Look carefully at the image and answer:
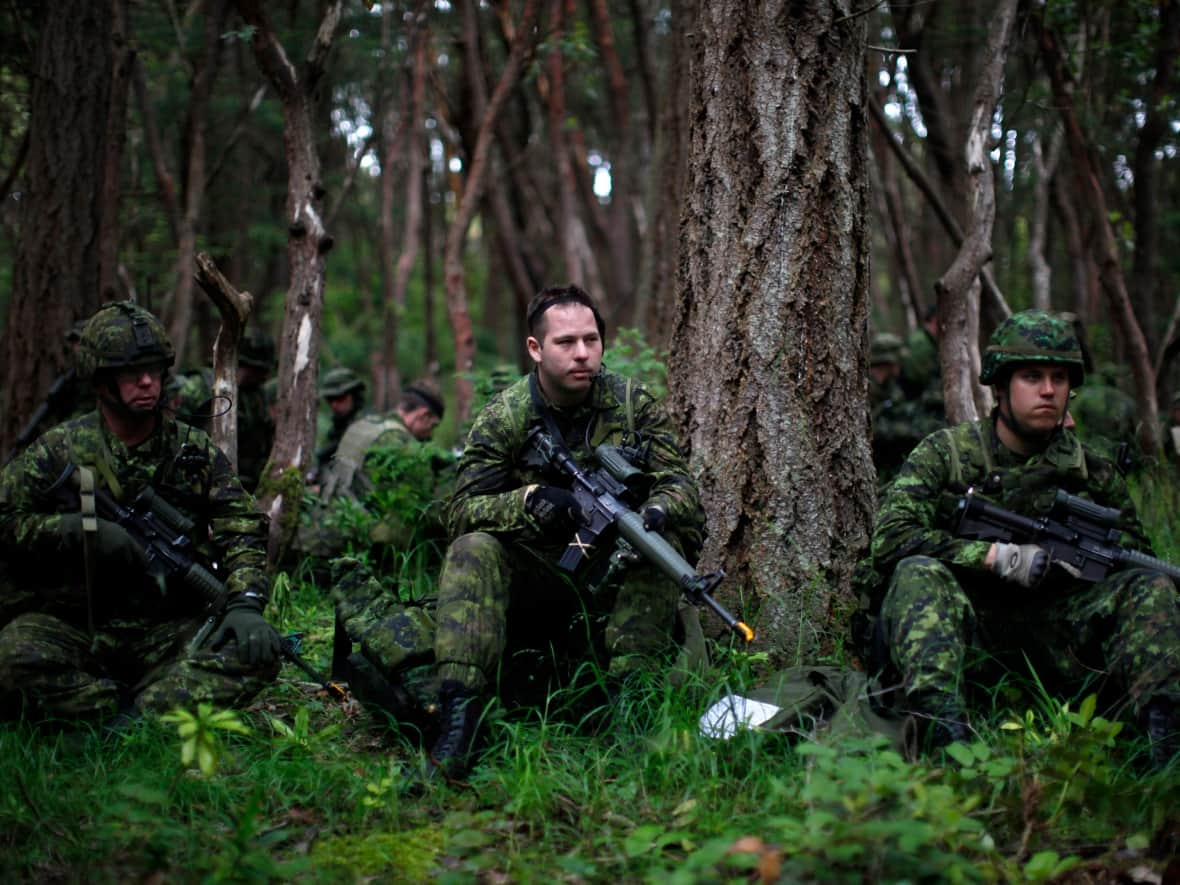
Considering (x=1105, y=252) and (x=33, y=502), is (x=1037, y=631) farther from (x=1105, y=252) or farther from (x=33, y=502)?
(x=1105, y=252)

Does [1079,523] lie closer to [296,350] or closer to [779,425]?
[779,425]

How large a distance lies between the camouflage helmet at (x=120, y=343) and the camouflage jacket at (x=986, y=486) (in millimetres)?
3011

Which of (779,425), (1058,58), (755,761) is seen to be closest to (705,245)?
(779,425)

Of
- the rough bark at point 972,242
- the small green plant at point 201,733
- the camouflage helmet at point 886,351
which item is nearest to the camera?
the small green plant at point 201,733

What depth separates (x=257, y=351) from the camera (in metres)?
8.62

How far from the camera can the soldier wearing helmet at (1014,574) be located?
3881 millimetres

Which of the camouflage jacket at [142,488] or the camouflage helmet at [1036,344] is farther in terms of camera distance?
the camouflage jacket at [142,488]

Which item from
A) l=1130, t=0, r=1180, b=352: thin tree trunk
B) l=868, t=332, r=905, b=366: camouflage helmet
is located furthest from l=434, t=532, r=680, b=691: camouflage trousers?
l=1130, t=0, r=1180, b=352: thin tree trunk

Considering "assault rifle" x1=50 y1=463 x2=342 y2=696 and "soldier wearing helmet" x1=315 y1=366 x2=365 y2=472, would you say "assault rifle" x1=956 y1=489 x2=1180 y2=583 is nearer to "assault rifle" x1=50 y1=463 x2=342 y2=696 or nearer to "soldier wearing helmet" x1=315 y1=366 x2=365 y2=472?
"assault rifle" x1=50 y1=463 x2=342 y2=696

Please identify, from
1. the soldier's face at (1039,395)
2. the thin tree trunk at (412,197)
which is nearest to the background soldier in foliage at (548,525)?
the soldier's face at (1039,395)

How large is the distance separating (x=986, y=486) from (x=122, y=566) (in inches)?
136

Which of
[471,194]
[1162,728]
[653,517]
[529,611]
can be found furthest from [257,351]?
[1162,728]

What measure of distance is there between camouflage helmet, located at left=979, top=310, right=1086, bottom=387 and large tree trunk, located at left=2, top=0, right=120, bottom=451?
5987mm

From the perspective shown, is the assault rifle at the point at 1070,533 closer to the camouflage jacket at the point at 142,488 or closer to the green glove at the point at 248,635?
the green glove at the point at 248,635
